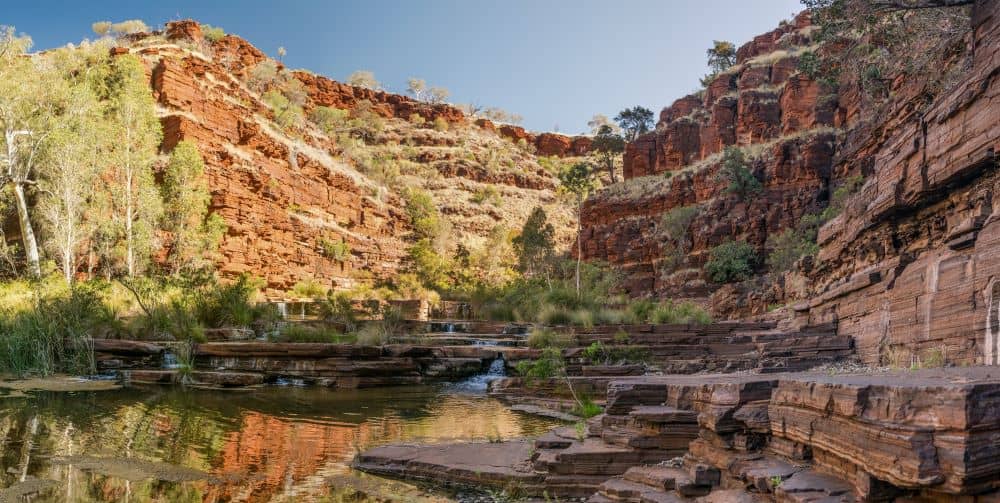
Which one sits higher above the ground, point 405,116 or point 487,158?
point 405,116

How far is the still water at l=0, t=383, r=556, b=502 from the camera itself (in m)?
4.78

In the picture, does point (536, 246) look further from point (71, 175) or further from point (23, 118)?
point (23, 118)

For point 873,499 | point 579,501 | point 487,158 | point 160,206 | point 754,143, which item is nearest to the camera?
point 873,499

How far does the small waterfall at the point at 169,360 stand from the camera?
12.3 meters

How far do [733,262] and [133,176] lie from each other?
25.9m

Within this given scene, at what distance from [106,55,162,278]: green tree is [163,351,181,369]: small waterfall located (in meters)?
11.8

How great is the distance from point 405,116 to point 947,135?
5845cm

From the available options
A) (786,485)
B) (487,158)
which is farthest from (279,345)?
(487,158)

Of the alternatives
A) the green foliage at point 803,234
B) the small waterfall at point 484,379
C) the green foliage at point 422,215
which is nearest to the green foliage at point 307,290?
the green foliage at point 422,215

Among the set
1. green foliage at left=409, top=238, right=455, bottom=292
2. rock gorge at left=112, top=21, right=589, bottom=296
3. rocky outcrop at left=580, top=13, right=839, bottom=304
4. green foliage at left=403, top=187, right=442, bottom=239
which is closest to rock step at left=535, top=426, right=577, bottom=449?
rock gorge at left=112, top=21, right=589, bottom=296

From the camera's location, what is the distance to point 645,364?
11.8 meters

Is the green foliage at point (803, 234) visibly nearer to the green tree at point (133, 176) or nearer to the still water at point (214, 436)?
the still water at point (214, 436)

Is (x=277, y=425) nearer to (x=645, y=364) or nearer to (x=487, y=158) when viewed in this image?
(x=645, y=364)

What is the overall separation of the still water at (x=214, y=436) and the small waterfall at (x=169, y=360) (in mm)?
1908
